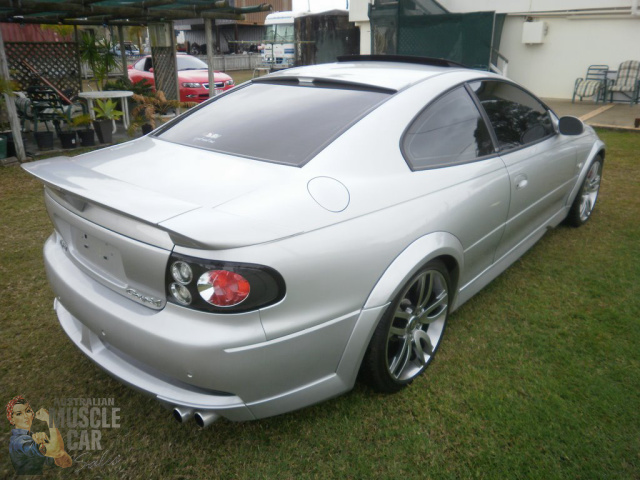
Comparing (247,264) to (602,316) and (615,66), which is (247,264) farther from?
(615,66)

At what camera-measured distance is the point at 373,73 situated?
2709 millimetres

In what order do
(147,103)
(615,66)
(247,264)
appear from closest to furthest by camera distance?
(247,264), (147,103), (615,66)

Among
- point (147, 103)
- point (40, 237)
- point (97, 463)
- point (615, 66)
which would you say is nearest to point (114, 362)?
point (97, 463)

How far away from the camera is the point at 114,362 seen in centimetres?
199

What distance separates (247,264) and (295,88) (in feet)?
4.82

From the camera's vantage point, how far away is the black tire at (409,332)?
2.13 meters

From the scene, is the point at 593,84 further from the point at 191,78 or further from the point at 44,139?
the point at 44,139

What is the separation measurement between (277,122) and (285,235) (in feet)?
3.00

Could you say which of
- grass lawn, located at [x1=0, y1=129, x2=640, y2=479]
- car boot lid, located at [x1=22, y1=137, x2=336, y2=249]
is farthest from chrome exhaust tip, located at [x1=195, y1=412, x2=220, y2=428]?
car boot lid, located at [x1=22, y1=137, x2=336, y2=249]

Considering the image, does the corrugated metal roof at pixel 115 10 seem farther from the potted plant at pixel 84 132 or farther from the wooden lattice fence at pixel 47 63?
the potted plant at pixel 84 132

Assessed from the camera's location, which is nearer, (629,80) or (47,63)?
Result: (47,63)

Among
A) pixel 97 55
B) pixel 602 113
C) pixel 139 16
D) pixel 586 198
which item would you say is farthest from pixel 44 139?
pixel 602 113

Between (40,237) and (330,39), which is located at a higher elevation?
(330,39)

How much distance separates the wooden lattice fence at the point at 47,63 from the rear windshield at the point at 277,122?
8.60 metres
